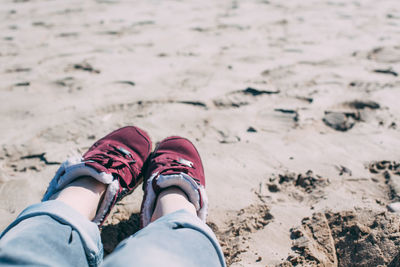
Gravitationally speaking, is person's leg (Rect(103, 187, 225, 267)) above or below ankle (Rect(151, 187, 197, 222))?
above

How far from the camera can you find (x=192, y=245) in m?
1.02

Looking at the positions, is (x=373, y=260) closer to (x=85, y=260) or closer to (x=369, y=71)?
(x=85, y=260)

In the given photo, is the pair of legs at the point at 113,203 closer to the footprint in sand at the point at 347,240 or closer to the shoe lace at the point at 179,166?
the shoe lace at the point at 179,166

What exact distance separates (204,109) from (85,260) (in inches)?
51.3

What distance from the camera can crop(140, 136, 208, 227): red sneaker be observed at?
1399 millimetres

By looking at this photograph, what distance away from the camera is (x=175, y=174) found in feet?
4.98

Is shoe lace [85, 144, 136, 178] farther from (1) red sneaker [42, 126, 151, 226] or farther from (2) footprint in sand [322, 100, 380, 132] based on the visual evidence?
(2) footprint in sand [322, 100, 380, 132]

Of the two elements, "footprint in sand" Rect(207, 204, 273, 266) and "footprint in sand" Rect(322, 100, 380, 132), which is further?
"footprint in sand" Rect(322, 100, 380, 132)

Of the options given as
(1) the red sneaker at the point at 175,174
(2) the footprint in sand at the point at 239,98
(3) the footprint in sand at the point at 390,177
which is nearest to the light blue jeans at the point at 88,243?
(1) the red sneaker at the point at 175,174

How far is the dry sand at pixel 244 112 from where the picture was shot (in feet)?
4.56

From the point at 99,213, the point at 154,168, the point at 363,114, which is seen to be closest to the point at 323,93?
the point at 363,114

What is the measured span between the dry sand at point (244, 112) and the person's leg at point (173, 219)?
13 centimetres

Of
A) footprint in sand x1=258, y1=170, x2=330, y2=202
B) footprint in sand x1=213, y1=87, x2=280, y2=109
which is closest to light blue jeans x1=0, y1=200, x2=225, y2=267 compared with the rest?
footprint in sand x1=258, y1=170, x2=330, y2=202

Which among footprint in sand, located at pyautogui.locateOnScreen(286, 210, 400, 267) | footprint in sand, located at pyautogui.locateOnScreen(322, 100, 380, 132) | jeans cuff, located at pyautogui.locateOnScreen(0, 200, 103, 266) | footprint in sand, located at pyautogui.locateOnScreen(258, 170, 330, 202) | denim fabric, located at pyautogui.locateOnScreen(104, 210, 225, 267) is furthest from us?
footprint in sand, located at pyautogui.locateOnScreen(322, 100, 380, 132)
